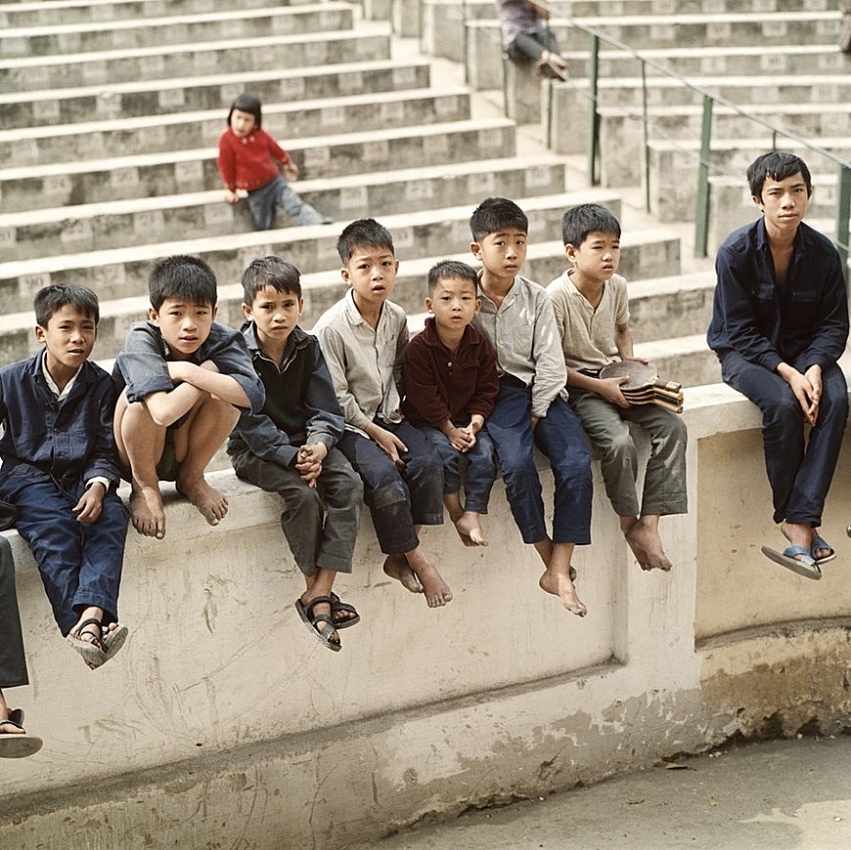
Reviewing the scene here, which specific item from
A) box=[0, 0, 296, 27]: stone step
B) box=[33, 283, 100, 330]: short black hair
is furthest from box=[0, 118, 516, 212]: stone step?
box=[33, 283, 100, 330]: short black hair

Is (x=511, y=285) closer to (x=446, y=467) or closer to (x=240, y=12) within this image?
(x=446, y=467)

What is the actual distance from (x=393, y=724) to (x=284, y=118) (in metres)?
5.23

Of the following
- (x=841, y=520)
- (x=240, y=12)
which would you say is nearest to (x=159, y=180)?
(x=240, y=12)

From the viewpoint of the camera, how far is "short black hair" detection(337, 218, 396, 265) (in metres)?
4.12

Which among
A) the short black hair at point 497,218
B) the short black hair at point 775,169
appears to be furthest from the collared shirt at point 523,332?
the short black hair at point 775,169

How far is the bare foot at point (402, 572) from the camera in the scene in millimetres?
4016

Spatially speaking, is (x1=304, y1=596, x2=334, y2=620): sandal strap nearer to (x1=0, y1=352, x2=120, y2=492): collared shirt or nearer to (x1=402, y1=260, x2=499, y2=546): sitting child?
(x1=402, y1=260, x2=499, y2=546): sitting child

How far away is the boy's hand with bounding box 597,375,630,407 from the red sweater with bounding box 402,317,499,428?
13.8 inches

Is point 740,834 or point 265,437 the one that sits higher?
point 265,437

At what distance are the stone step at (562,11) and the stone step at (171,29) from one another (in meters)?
0.62

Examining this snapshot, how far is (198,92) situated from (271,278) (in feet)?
17.3

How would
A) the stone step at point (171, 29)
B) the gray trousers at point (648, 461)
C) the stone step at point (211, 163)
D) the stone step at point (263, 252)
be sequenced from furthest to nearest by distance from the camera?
the stone step at point (171, 29) < the stone step at point (211, 163) < the stone step at point (263, 252) < the gray trousers at point (648, 461)

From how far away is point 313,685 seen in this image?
4219 mm

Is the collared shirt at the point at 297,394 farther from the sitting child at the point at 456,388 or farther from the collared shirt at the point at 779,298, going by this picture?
the collared shirt at the point at 779,298
